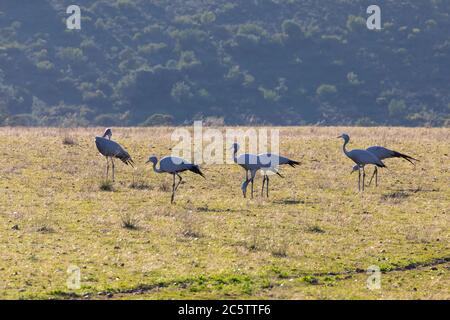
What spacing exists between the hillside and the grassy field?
138ft

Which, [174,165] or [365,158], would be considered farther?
[365,158]

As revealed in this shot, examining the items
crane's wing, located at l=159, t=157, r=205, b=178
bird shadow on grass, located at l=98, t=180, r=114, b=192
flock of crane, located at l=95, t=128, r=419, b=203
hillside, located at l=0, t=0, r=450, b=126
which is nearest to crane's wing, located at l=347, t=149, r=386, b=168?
flock of crane, located at l=95, t=128, r=419, b=203

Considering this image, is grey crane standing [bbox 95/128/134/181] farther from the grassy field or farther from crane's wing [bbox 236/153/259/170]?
crane's wing [bbox 236/153/259/170]

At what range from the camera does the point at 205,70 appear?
270 feet

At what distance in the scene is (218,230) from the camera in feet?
59.5

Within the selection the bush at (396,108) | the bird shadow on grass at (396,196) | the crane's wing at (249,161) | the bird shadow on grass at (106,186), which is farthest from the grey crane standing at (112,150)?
the bush at (396,108)

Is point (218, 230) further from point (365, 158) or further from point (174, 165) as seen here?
point (365, 158)

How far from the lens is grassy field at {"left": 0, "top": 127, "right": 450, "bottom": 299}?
14.0 m

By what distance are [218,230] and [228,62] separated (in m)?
66.9

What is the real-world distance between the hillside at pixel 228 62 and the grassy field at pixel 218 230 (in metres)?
42.2

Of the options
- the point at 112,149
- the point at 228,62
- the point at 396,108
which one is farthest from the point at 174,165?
the point at 228,62
